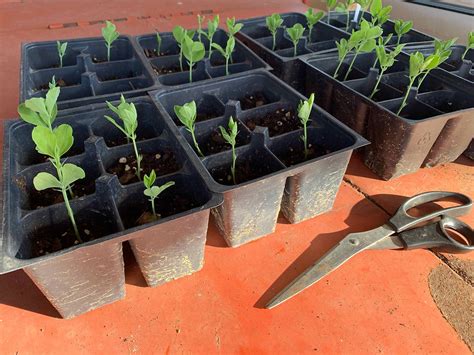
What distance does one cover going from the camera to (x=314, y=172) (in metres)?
0.69

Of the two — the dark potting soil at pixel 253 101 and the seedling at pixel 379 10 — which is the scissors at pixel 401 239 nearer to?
the dark potting soil at pixel 253 101

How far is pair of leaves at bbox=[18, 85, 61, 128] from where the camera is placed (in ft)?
1.96

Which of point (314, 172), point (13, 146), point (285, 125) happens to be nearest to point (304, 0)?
point (285, 125)

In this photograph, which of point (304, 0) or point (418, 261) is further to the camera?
point (304, 0)

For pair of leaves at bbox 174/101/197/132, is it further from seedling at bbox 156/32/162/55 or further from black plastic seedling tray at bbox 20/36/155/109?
seedling at bbox 156/32/162/55

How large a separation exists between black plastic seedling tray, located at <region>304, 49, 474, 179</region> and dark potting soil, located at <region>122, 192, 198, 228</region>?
1.60 ft

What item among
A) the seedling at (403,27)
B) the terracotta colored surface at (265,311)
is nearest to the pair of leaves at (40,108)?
the terracotta colored surface at (265,311)

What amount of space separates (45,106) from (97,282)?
321 mm

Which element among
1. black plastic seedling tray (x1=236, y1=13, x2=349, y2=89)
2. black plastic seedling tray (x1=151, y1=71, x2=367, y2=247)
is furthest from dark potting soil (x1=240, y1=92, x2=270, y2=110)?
black plastic seedling tray (x1=236, y1=13, x2=349, y2=89)

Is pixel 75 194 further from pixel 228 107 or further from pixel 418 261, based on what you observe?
pixel 418 261

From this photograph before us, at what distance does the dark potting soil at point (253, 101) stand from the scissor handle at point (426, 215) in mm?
436

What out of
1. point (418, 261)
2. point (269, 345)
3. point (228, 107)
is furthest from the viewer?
point (228, 107)

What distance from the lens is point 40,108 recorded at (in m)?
0.61

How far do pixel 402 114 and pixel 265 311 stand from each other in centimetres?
64
